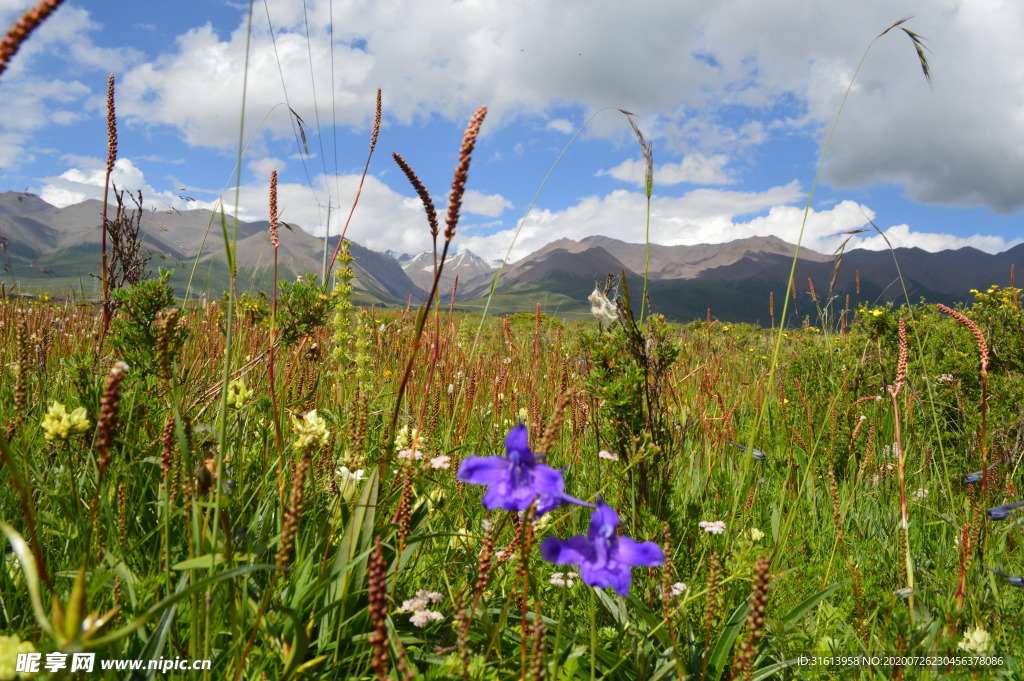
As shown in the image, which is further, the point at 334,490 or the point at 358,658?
the point at 334,490

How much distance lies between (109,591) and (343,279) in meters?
2.55

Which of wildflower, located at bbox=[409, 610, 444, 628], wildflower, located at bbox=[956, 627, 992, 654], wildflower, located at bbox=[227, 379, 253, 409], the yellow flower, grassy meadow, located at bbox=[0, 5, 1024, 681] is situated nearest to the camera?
the yellow flower

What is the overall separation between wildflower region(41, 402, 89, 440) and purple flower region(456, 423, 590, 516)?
1.28 metres

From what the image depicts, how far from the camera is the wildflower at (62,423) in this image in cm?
152

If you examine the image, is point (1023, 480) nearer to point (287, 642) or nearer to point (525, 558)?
point (525, 558)

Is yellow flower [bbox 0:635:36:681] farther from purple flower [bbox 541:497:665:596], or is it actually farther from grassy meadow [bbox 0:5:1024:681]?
purple flower [bbox 541:497:665:596]

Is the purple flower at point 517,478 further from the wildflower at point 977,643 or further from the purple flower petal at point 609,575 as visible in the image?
the wildflower at point 977,643

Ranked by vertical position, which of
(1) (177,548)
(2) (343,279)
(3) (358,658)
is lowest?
(3) (358,658)

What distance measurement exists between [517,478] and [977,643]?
1.52 m

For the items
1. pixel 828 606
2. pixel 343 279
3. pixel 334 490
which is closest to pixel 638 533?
pixel 828 606

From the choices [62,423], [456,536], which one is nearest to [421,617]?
[456,536]

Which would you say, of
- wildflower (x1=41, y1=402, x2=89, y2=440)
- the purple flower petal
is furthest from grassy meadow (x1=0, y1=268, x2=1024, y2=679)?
the purple flower petal

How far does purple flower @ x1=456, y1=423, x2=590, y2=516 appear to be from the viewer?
2.85 feet

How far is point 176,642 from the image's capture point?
1428 millimetres
